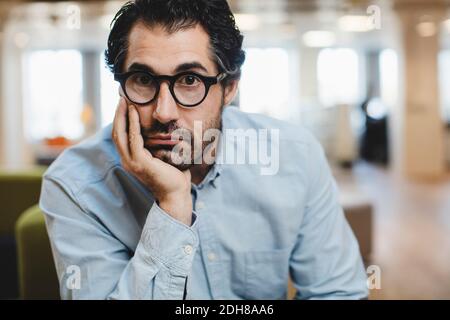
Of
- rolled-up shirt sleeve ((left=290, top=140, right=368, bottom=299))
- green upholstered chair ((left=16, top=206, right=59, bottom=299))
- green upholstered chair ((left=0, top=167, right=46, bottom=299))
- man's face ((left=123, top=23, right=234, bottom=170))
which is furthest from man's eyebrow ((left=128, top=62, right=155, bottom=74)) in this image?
green upholstered chair ((left=0, top=167, right=46, bottom=299))

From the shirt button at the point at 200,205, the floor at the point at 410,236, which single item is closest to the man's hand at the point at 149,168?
the shirt button at the point at 200,205

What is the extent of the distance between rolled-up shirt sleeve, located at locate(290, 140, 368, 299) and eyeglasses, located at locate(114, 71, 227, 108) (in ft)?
0.97

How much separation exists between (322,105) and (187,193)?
5115mm

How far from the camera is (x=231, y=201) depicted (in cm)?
91

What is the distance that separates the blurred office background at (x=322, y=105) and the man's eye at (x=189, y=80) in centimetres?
12

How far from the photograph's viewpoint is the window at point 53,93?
1419 mm

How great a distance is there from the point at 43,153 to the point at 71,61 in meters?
3.83

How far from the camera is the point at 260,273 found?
0.91 m

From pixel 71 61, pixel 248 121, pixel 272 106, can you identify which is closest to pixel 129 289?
pixel 248 121

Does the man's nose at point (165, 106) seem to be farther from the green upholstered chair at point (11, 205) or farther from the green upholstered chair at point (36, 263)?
the green upholstered chair at point (11, 205)

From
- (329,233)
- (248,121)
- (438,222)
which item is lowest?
(438,222)

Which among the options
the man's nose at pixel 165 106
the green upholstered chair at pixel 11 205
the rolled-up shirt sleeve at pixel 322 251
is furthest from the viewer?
the green upholstered chair at pixel 11 205

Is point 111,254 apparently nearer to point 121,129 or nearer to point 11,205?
point 121,129
